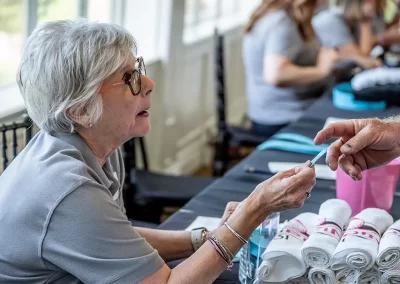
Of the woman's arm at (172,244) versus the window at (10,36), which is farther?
the window at (10,36)

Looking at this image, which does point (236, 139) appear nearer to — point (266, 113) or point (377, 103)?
point (266, 113)

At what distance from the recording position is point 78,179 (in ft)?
4.16

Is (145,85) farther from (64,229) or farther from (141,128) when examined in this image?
(64,229)

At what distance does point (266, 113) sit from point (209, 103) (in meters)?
1.23

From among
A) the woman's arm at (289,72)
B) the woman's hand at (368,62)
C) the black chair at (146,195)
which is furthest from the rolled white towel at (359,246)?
the woman's hand at (368,62)

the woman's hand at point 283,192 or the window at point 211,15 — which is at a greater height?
the woman's hand at point 283,192

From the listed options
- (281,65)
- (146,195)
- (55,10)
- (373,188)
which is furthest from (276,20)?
(373,188)

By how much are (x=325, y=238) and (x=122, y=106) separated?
0.48m

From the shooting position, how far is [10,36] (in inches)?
111

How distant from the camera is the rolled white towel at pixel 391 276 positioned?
1301 mm

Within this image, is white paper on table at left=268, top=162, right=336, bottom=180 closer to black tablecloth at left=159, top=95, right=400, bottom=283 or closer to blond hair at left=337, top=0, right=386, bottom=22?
black tablecloth at left=159, top=95, right=400, bottom=283

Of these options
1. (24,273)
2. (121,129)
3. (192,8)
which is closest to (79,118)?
(121,129)

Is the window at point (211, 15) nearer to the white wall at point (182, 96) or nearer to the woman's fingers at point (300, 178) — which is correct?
the white wall at point (182, 96)

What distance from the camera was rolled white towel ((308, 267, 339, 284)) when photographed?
1320mm
